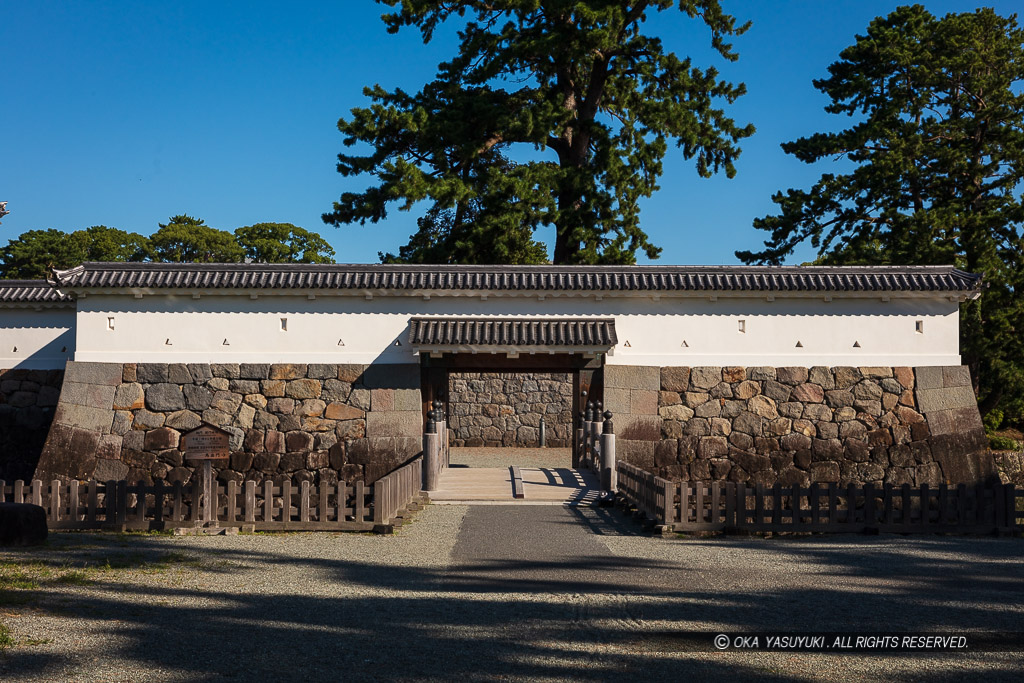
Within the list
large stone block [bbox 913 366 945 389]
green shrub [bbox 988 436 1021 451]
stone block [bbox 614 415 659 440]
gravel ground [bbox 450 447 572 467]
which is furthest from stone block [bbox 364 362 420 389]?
green shrub [bbox 988 436 1021 451]

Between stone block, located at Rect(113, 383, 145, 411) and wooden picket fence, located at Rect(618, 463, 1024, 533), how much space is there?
9.27 m

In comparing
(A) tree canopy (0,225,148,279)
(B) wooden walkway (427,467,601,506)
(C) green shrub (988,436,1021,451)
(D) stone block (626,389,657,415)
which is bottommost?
(B) wooden walkway (427,467,601,506)

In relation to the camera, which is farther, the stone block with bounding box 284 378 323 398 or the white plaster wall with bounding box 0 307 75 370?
the white plaster wall with bounding box 0 307 75 370

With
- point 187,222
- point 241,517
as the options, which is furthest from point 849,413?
point 187,222

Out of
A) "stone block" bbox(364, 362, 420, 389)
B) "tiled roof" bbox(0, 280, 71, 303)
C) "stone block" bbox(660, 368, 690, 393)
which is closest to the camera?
"stone block" bbox(364, 362, 420, 389)

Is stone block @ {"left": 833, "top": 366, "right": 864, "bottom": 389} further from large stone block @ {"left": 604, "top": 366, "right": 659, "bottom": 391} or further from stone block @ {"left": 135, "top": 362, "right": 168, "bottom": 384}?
stone block @ {"left": 135, "top": 362, "right": 168, "bottom": 384}

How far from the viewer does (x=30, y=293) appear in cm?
1567

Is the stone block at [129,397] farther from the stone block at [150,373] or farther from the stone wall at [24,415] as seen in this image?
the stone wall at [24,415]

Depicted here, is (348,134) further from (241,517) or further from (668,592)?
(668,592)

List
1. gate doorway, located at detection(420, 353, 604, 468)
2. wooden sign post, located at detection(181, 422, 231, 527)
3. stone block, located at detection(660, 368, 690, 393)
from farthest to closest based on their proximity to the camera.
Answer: gate doorway, located at detection(420, 353, 604, 468), stone block, located at detection(660, 368, 690, 393), wooden sign post, located at detection(181, 422, 231, 527)

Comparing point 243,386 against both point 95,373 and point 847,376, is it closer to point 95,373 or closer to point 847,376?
point 95,373

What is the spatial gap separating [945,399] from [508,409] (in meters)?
12.7

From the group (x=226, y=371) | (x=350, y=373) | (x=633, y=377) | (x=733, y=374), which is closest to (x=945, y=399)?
(x=733, y=374)

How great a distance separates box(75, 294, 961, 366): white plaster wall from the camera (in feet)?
49.6
